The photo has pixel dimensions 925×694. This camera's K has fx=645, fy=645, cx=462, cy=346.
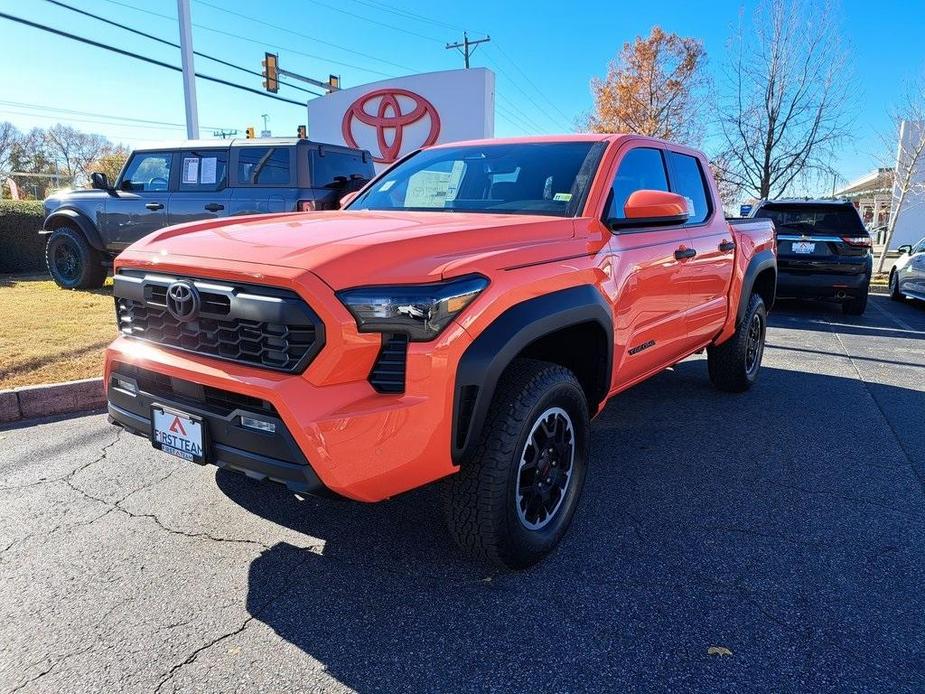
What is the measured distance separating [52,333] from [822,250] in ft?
33.9

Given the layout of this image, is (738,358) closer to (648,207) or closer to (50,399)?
(648,207)

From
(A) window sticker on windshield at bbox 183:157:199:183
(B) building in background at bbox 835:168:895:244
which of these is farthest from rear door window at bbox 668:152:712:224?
(B) building in background at bbox 835:168:895:244

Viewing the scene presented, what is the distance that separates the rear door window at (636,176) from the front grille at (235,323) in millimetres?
1807

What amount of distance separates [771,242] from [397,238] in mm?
4521

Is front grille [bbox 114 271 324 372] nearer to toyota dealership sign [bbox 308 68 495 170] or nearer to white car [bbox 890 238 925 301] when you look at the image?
white car [bbox 890 238 925 301]

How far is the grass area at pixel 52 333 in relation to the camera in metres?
5.16

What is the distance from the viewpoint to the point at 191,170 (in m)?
8.59

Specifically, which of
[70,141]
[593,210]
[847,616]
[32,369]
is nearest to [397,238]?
[593,210]

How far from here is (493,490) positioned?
2.43 m

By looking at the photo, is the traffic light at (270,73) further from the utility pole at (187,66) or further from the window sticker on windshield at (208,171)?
the window sticker on windshield at (208,171)

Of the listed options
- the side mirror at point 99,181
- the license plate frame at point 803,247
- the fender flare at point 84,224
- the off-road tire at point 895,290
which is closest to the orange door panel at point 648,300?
the license plate frame at point 803,247

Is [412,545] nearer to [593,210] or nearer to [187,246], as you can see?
[187,246]

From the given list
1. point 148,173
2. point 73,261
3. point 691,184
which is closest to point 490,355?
point 691,184

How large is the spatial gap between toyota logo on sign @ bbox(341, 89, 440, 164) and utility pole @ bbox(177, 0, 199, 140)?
483 cm
